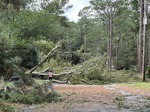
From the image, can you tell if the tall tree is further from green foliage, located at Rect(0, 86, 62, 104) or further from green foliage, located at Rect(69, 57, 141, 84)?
green foliage, located at Rect(0, 86, 62, 104)

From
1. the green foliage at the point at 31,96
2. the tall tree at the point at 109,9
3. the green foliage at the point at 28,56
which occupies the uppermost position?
the tall tree at the point at 109,9

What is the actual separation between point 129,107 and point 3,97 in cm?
400

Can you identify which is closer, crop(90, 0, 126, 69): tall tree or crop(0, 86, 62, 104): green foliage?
crop(0, 86, 62, 104): green foliage

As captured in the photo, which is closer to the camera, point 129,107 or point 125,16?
point 129,107

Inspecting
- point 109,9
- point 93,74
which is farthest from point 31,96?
point 109,9

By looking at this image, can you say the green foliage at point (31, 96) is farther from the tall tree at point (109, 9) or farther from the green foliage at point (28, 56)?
the tall tree at point (109, 9)

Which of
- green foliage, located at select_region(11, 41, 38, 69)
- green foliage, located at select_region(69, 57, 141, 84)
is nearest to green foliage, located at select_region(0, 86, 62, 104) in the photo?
green foliage, located at select_region(11, 41, 38, 69)

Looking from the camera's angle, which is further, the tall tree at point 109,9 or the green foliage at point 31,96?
the tall tree at point 109,9

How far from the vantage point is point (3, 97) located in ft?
32.6

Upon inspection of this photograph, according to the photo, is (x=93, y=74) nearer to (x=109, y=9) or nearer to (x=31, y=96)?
(x=31, y=96)

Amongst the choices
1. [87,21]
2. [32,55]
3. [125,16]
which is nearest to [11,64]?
[32,55]

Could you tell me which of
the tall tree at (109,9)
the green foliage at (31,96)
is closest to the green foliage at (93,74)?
the green foliage at (31,96)

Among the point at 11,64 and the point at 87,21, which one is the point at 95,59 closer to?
the point at 11,64

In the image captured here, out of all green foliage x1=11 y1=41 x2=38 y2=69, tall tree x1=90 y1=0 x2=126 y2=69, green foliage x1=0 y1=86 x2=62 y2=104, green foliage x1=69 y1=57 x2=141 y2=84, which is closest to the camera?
green foliage x1=0 y1=86 x2=62 y2=104
